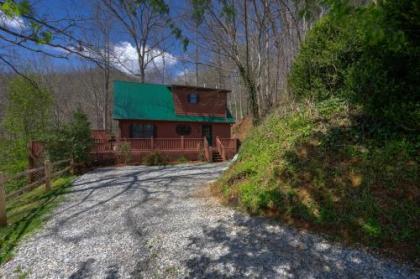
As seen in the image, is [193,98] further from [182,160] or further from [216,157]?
[182,160]

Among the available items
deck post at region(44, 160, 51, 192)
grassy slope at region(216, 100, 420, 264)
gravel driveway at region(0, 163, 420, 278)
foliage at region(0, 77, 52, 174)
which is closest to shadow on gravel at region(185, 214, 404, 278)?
gravel driveway at region(0, 163, 420, 278)

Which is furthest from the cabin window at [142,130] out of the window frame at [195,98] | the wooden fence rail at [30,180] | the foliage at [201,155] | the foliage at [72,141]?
the wooden fence rail at [30,180]

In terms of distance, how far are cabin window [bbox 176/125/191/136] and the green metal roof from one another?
1.88 ft

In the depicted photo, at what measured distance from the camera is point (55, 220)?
17.0 ft

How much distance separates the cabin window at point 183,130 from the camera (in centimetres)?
1778

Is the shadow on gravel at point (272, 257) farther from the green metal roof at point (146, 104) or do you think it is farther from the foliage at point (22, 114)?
the foliage at point (22, 114)

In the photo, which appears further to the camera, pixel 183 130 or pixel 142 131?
pixel 183 130

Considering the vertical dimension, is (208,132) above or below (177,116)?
below

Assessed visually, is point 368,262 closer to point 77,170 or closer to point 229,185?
point 229,185

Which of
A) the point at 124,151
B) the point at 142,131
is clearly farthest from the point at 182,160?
the point at 142,131

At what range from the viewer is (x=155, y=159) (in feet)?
43.2

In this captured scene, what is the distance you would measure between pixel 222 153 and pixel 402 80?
436 inches

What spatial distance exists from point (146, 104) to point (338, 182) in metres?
15.6

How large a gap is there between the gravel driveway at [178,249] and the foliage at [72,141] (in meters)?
5.78
